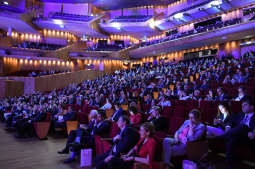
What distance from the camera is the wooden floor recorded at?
2702 millimetres

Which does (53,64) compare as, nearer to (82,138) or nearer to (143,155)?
(82,138)

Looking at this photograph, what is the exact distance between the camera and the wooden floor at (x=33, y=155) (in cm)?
270

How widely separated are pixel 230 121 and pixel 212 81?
3.37 metres

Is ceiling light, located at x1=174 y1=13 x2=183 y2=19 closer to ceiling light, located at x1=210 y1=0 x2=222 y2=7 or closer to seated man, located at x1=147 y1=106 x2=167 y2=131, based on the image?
ceiling light, located at x1=210 y1=0 x2=222 y2=7

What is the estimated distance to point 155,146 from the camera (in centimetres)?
197

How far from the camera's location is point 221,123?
284cm

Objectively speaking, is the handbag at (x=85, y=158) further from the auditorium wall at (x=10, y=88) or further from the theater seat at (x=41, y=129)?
the auditorium wall at (x=10, y=88)

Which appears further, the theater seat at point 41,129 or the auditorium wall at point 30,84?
the auditorium wall at point 30,84

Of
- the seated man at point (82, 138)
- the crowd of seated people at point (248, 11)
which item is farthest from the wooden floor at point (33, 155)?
the crowd of seated people at point (248, 11)

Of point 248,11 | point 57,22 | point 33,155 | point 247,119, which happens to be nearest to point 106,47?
point 57,22

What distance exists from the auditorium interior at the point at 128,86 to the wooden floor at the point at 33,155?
2 centimetres

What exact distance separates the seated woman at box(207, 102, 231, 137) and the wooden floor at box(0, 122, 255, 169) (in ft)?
1.17

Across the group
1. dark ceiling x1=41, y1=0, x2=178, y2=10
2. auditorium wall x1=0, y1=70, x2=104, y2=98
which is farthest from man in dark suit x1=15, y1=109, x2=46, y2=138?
dark ceiling x1=41, y1=0, x2=178, y2=10

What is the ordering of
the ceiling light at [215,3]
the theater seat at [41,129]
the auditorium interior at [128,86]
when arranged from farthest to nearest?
the ceiling light at [215,3] → the theater seat at [41,129] → the auditorium interior at [128,86]
